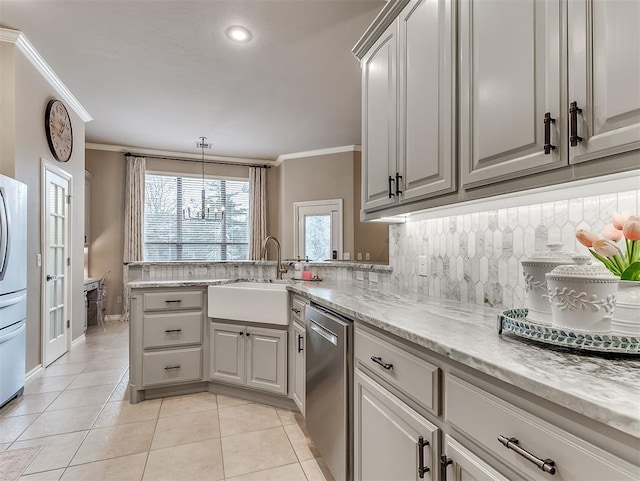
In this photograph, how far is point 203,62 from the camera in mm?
3260

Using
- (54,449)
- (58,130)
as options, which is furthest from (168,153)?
(54,449)

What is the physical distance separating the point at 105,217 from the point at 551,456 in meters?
6.58

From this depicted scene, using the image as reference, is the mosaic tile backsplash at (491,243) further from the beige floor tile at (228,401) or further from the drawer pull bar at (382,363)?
the beige floor tile at (228,401)

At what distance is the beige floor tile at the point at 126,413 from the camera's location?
232 cm

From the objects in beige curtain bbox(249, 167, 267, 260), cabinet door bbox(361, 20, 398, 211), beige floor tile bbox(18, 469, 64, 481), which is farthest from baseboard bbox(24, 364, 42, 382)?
beige curtain bbox(249, 167, 267, 260)

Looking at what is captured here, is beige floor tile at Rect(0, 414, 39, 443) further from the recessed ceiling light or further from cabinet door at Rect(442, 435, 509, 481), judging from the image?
the recessed ceiling light

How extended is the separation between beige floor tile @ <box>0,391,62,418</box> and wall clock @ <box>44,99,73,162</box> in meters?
2.34

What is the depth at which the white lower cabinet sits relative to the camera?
244 centimetres

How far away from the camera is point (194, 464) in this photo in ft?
6.10

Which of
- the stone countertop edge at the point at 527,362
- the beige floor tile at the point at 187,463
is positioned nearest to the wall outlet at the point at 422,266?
the stone countertop edge at the point at 527,362

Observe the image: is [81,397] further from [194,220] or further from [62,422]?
[194,220]

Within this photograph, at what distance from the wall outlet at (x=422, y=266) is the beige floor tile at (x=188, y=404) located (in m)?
1.81

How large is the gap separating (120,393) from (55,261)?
1766 millimetres

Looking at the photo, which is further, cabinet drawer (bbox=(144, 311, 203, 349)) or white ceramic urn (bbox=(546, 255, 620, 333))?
cabinet drawer (bbox=(144, 311, 203, 349))
